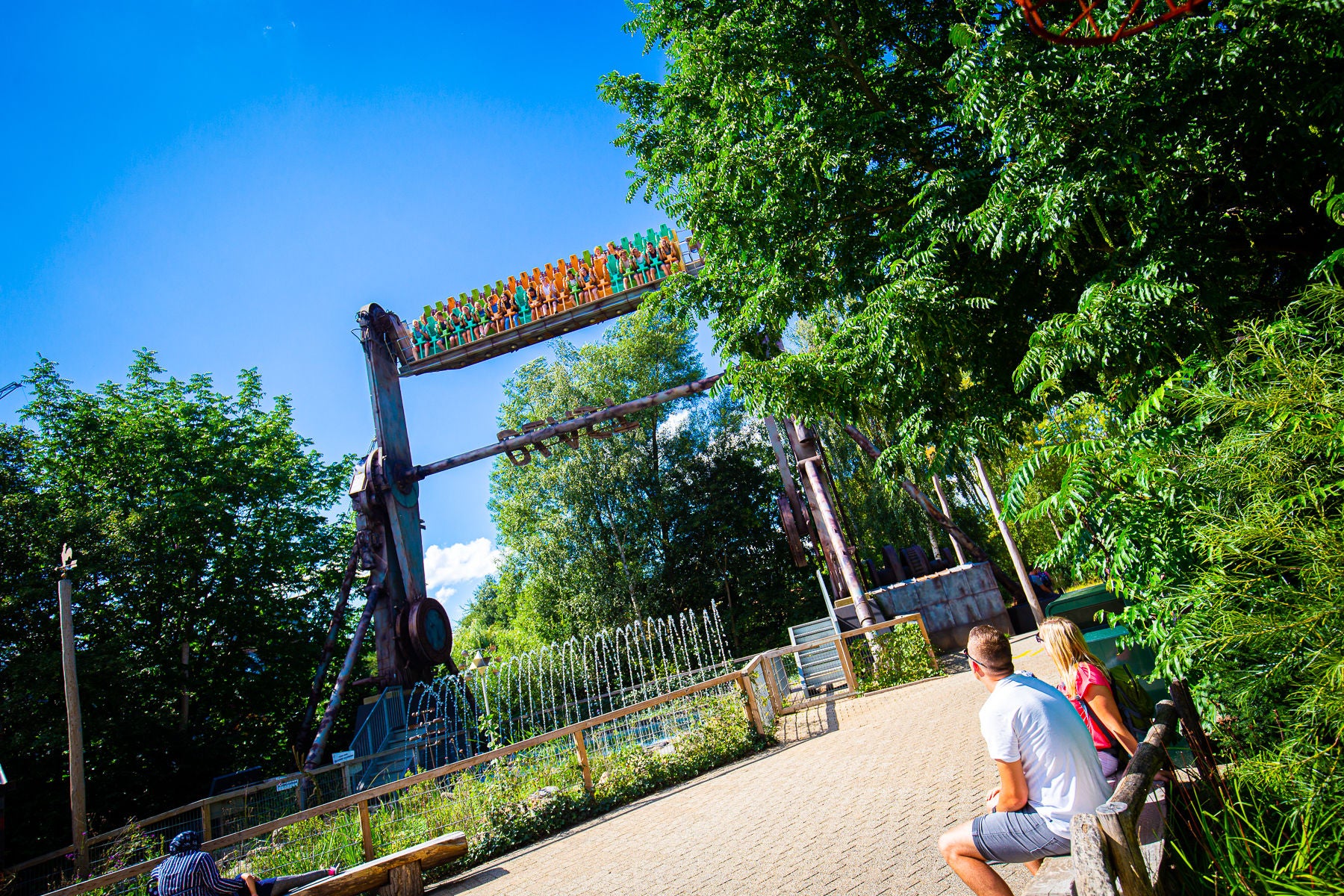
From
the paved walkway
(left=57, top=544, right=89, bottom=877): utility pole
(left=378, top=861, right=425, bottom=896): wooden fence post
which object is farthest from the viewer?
(left=57, top=544, right=89, bottom=877): utility pole

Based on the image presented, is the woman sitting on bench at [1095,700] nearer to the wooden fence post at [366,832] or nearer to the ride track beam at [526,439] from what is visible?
the wooden fence post at [366,832]

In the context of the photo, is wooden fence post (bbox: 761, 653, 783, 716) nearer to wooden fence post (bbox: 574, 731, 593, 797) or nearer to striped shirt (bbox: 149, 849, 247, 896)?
wooden fence post (bbox: 574, 731, 593, 797)

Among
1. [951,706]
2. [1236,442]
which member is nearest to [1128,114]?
[1236,442]

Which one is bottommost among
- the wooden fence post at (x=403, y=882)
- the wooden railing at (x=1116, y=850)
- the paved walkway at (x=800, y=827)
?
the paved walkway at (x=800, y=827)

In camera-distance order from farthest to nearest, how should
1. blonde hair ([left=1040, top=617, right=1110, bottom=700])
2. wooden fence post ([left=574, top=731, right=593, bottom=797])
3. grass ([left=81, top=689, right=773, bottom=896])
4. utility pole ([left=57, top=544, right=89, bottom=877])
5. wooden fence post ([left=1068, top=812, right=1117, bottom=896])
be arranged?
utility pole ([left=57, top=544, right=89, bottom=877]) → wooden fence post ([left=574, top=731, right=593, bottom=797]) → grass ([left=81, top=689, right=773, bottom=896]) → blonde hair ([left=1040, top=617, right=1110, bottom=700]) → wooden fence post ([left=1068, top=812, right=1117, bottom=896])

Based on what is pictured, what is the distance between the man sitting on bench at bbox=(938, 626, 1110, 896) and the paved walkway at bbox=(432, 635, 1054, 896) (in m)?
1.14

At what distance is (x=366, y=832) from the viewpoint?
709cm

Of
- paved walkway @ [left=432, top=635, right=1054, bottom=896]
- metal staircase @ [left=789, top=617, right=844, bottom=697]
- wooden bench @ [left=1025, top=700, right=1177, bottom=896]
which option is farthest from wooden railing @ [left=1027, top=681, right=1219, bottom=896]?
metal staircase @ [left=789, top=617, right=844, bottom=697]

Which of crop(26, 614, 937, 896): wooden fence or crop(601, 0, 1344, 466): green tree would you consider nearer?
crop(601, 0, 1344, 466): green tree

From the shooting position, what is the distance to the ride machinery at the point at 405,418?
16.3 meters

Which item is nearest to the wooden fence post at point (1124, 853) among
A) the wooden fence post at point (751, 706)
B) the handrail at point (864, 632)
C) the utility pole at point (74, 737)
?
the wooden fence post at point (751, 706)

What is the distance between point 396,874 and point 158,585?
599 inches

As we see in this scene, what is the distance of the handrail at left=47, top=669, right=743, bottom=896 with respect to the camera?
20.9ft

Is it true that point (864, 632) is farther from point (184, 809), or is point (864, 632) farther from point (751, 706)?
point (184, 809)
